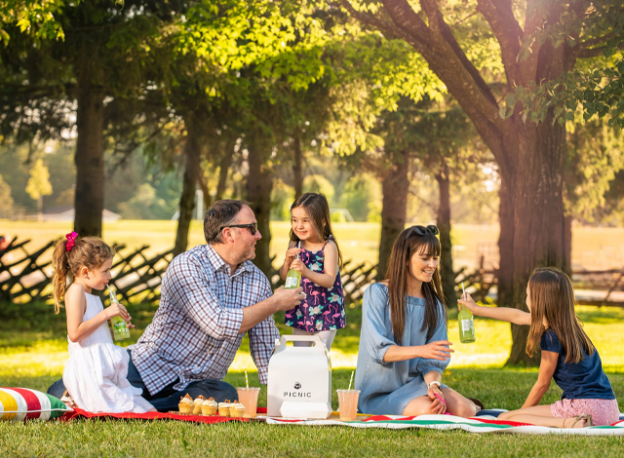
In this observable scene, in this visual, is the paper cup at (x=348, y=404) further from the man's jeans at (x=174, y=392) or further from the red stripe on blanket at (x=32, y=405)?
the red stripe on blanket at (x=32, y=405)

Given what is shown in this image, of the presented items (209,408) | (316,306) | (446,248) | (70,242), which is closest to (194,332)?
(209,408)

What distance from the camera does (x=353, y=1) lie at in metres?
9.93

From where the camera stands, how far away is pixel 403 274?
4.64 meters

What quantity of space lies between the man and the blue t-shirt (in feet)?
5.66

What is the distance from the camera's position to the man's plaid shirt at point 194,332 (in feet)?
15.0

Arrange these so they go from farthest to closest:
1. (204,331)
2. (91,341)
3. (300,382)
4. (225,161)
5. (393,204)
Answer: (393,204) < (225,161) < (204,331) < (91,341) < (300,382)

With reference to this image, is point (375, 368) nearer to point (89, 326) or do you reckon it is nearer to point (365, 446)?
point (365, 446)

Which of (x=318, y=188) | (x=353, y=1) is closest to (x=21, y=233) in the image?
(x=318, y=188)

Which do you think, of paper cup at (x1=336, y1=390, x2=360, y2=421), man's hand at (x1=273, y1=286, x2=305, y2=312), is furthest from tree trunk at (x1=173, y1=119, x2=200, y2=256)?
paper cup at (x1=336, y1=390, x2=360, y2=421)

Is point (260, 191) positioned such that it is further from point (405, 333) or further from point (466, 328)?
point (466, 328)

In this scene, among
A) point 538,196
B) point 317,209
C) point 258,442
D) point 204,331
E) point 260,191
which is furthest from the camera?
point 260,191

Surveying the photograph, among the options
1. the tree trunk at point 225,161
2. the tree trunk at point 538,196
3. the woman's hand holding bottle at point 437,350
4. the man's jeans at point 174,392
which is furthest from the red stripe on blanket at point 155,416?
the tree trunk at point 225,161

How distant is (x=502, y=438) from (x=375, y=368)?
1005mm

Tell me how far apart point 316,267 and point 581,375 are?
2.13 metres
